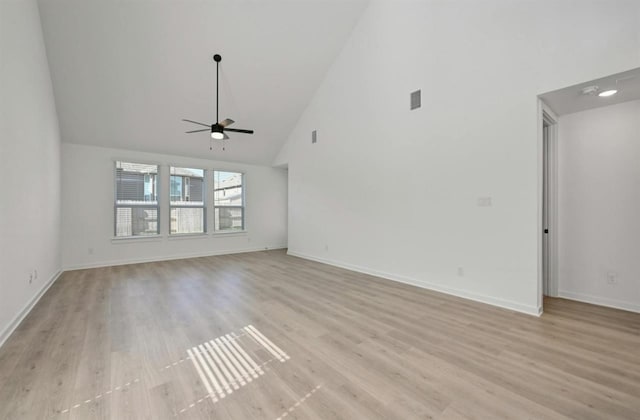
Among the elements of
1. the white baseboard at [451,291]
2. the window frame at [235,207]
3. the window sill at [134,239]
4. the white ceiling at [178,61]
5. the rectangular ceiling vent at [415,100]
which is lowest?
the white baseboard at [451,291]

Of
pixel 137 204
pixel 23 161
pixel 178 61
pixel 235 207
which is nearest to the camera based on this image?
pixel 23 161

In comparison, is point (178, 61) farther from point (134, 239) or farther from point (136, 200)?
point (134, 239)

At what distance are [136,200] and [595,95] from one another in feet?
26.7

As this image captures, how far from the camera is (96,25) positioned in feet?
12.5

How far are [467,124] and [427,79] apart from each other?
1.00m

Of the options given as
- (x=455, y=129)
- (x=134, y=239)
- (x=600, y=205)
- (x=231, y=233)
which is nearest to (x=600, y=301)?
(x=600, y=205)

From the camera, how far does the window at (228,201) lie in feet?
24.0

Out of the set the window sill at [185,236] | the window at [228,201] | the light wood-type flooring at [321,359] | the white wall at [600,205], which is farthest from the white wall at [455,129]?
the window sill at [185,236]

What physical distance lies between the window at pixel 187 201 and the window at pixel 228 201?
36cm

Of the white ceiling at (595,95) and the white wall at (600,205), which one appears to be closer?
the white ceiling at (595,95)

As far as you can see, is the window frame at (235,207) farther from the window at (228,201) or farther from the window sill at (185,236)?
the window sill at (185,236)

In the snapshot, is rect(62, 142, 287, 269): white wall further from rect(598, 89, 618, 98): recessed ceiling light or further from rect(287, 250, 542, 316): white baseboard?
rect(598, 89, 618, 98): recessed ceiling light

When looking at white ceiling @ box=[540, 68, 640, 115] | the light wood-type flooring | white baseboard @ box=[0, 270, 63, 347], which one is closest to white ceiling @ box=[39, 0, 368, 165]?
white baseboard @ box=[0, 270, 63, 347]

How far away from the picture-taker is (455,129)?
12.3 feet
